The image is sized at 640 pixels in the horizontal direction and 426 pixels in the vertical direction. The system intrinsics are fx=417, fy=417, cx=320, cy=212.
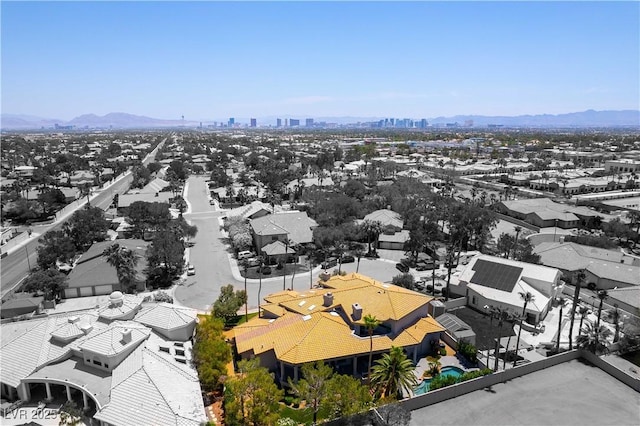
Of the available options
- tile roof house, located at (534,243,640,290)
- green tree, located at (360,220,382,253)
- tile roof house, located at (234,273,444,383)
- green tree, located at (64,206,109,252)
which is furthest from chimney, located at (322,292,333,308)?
green tree, located at (64,206,109,252)

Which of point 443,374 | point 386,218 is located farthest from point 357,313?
point 386,218

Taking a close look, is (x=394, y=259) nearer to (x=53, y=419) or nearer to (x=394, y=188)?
(x=394, y=188)

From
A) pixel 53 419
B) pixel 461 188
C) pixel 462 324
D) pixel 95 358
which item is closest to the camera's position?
pixel 53 419

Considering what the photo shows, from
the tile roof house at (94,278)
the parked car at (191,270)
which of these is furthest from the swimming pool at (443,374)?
the tile roof house at (94,278)

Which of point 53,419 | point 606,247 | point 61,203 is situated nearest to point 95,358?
point 53,419

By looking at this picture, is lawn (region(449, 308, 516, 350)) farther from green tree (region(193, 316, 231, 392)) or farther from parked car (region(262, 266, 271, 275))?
parked car (region(262, 266, 271, 275))

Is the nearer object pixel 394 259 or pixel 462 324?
pixel 462 324

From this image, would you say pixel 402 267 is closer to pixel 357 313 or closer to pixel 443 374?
pixel 357 313
